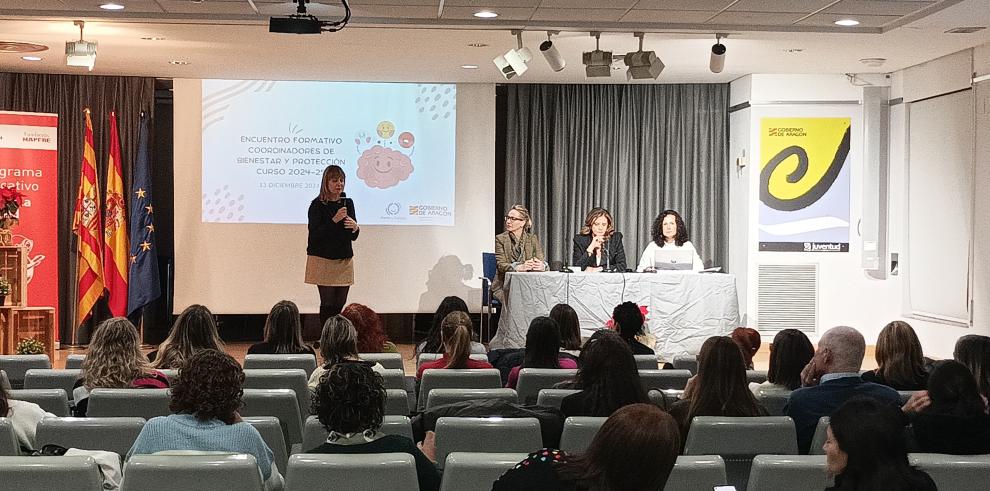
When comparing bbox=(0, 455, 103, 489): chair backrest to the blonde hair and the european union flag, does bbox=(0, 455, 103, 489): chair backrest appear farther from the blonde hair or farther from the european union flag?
the european union flag

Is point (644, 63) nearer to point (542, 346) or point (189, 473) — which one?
point (542, 346)

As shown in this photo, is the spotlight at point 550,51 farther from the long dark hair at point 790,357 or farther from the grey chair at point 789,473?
the grey chair at point 789,473

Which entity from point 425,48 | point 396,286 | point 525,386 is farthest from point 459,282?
point 525,386

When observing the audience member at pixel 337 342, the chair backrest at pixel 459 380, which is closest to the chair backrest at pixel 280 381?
the audience member at pixel 337 342

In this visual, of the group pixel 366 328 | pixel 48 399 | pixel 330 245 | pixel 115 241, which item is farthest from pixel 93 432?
pixel 115 241

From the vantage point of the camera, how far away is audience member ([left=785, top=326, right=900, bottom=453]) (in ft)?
13.0

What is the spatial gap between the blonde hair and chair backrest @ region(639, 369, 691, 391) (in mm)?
2121

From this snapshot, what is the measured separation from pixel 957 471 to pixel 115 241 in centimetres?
924

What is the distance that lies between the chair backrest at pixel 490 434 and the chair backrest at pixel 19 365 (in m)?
2.83

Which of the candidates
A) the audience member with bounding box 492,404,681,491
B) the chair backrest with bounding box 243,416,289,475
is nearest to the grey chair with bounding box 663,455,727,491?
the audience member with bounding box 492,404,681,491

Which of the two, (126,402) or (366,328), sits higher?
(366,328)

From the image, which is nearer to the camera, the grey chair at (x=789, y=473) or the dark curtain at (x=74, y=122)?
the grey chair at (x=789, y=473)

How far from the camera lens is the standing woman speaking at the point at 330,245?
29.6 ft

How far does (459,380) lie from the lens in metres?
4.71
